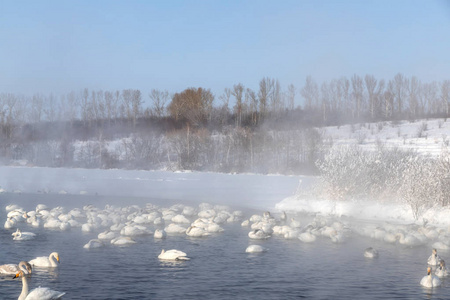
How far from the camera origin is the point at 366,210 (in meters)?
21.4

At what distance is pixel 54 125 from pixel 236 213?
224 ft

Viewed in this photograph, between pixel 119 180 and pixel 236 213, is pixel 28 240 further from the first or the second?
pixel 119 180

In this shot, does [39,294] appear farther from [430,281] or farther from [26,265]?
[430,281]

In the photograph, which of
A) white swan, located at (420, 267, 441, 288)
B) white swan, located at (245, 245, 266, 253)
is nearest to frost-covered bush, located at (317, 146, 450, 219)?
white swan, located at (245, 245, 266, 253)

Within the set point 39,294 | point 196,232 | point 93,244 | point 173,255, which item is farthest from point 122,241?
point 39,294

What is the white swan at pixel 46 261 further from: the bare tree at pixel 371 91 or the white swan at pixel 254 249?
the bare tree at pixel 371 91

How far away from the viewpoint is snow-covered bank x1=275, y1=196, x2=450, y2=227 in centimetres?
1895

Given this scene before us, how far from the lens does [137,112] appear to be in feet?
300

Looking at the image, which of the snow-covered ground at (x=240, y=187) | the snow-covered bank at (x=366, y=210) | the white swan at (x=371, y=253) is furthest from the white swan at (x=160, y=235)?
the snow-covered ground at (x=240, y=187)

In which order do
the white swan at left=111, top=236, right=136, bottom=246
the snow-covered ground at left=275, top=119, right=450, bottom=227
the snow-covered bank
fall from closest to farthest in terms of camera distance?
1. the white swan at left=111, top=236, right=136, bottom=246
2. the snow-covered bank
3. the snow-covered ground at left=275, top=119, right=450, bottom=227

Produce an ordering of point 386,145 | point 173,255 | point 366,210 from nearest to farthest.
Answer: point 173,255 → point 366,210 → point 386,145

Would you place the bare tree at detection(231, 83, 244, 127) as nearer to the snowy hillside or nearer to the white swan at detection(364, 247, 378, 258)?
the snowy hillside

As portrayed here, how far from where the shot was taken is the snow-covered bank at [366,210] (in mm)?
18953

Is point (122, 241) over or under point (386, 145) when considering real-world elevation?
under
